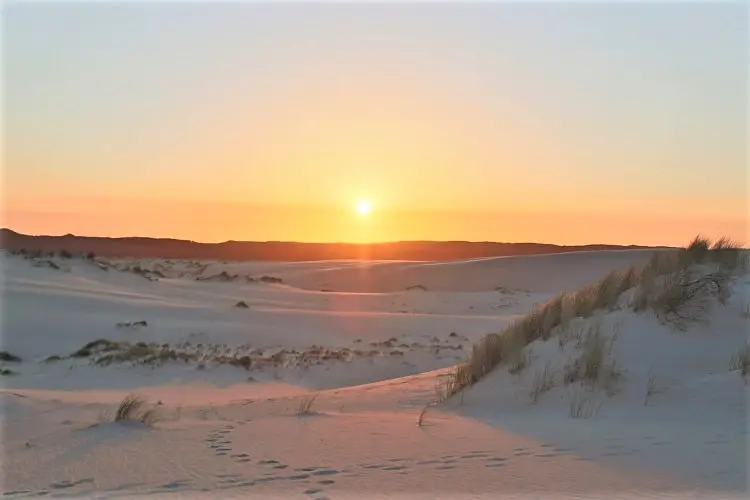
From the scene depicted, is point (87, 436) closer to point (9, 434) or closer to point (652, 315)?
point (9, 434)

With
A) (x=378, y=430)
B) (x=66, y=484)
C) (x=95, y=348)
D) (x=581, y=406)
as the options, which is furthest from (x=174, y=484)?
(x=95, y=348)

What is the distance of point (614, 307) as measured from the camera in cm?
863

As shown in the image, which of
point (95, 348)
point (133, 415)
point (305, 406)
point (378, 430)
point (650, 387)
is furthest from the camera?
point (95, 348)

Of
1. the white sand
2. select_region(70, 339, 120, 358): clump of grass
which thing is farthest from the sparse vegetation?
select_region(70, 339, 120, 358): clump of grass

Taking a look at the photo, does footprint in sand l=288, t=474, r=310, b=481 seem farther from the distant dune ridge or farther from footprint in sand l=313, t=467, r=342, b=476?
the distant dune ridge

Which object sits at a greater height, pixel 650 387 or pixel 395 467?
pixel 650 387

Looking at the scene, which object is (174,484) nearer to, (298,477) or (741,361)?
(298,477)

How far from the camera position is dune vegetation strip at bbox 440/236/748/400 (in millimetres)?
7312

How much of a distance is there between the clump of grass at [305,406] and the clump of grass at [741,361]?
13.4 ft

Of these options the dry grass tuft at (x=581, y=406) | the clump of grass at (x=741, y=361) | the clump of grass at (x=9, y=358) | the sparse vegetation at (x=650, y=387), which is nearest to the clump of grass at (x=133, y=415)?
the dry grass tuft at (x=581, y=406)

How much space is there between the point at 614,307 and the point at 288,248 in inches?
3590

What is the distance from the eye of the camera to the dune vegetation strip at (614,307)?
7.31m

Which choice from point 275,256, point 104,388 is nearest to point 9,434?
point 104,388

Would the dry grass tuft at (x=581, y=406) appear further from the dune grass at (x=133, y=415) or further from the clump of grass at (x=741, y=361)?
the dune grass at (x=133, y=415)
